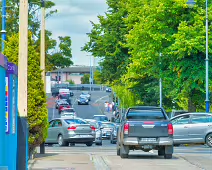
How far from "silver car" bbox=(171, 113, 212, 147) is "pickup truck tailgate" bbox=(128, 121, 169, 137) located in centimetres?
1152

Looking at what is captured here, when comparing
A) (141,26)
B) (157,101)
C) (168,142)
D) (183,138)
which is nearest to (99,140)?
(183,138)

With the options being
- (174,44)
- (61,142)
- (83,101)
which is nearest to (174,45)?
(174,44)

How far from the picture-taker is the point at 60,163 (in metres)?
23.0

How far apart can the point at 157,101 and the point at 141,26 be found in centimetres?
1848

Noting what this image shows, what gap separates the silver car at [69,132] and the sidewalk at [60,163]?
12070 mm

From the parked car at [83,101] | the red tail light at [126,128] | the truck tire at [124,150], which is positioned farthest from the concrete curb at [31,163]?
the parked car at [83,101]

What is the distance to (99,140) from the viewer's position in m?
42.9

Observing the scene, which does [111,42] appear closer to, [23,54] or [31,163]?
[31,163]

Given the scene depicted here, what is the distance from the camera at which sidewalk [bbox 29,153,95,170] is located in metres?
21.2

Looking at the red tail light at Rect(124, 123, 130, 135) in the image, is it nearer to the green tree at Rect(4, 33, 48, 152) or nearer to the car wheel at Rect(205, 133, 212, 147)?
the green tree at Rect(4, 33, 48, 152)

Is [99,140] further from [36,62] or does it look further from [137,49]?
[36,62]

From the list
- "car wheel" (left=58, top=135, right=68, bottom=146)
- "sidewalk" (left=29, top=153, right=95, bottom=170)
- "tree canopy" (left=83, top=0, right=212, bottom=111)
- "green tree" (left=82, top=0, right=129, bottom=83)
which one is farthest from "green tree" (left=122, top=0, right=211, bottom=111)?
"sidewalk" (left=29, top=153, right=95, bottom=170)

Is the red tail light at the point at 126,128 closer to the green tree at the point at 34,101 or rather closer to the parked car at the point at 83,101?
the green tree at the point at 34,101

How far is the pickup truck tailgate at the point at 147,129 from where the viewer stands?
997 inches
